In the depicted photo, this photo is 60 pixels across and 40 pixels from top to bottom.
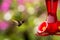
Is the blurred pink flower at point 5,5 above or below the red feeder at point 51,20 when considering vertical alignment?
above

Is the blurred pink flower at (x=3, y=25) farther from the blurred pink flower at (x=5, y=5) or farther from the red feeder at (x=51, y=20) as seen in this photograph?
the red feeder at (x=51, y=20)

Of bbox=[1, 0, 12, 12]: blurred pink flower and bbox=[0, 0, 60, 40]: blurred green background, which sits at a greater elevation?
bbox=[1, 0, 12, 12]: blurred pink flower

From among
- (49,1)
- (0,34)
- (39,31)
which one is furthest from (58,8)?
(0,34)

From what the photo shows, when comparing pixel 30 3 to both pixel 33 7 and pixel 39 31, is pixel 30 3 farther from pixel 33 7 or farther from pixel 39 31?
pixel 39 31

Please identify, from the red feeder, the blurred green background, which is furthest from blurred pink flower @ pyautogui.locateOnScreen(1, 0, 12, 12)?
the red feeder

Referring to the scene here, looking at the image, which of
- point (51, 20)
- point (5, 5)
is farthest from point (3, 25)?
point (51, 20)

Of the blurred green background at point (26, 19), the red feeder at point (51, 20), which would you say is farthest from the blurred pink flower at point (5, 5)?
the red feeder at point (51, 20)

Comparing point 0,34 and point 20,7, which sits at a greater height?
point 20,7

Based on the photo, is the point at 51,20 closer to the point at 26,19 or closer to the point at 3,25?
the point at 26,19

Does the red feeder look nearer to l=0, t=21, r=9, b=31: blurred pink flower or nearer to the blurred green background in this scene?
the blurred green background

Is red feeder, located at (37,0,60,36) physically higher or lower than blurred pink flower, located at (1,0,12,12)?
lower

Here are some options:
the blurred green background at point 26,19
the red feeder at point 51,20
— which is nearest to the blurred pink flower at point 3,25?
the blurred green background at point 26,19
